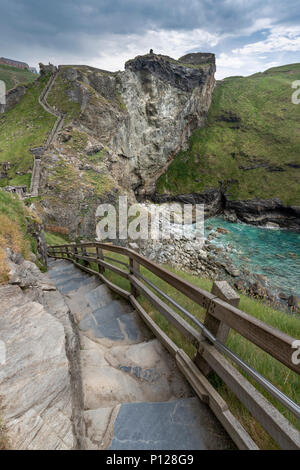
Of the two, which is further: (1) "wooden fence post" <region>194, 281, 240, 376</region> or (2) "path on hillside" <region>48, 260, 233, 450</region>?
(1) "wooden fence post" <region>194, 281, 240, 376</region>

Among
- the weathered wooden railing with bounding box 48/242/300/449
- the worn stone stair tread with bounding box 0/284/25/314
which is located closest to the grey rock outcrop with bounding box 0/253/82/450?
the worn stone stair tread with bounding box 0/284/25/314

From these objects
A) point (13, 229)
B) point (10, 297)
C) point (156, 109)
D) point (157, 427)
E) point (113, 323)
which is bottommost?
point (113, 323)

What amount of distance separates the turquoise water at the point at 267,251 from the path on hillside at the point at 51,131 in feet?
96.2

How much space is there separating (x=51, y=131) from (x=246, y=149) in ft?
188

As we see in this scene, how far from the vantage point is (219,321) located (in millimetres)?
2234

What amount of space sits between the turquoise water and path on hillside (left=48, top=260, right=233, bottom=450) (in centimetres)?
2294

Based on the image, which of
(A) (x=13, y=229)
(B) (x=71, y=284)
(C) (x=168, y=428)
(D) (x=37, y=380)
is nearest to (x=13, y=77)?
(A) (x=13, y=229)

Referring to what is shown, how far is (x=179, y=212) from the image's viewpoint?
5038cm

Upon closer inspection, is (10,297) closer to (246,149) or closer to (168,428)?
(168,428)

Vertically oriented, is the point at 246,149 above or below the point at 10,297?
above

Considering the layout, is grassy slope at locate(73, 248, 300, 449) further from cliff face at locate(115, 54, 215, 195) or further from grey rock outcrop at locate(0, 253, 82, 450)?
cliff face at locate(115, 54, 215, 195)

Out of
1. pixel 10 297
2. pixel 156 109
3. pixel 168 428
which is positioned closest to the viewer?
pixel 168 428

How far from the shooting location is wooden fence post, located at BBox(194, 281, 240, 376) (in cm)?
220

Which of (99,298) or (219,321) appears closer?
(219,321)
